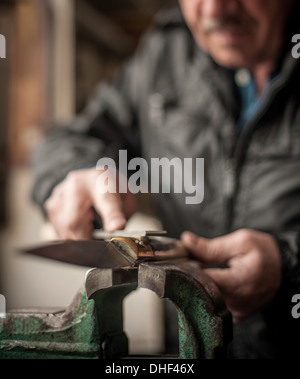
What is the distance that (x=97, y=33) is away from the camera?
2.92 meters

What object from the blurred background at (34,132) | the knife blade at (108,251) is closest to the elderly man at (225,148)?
the knife blade at (108,251)

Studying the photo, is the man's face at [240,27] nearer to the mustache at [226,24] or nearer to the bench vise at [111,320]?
the mustache at [226,24]

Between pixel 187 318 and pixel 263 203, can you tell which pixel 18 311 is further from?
pixel 263 203

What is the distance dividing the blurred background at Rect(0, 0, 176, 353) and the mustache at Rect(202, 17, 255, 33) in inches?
60.1

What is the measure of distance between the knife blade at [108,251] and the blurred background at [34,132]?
5.85ft

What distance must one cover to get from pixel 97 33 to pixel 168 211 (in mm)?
1992

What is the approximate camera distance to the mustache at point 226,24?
1.03 m

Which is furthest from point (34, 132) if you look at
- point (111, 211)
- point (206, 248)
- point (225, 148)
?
point (206, 248)

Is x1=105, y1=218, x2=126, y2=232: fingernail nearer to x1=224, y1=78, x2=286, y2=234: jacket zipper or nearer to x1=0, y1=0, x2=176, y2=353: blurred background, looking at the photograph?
x1=224, y1=78, x2=286, y2=234: jacket zipper

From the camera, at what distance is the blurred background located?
7.91ft

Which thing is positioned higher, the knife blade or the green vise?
the knife blade

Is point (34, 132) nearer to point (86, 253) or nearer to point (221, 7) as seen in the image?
point (221, 7)

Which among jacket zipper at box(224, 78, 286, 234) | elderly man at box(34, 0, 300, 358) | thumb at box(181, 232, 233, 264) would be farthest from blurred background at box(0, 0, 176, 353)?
thumb at box(181, 232, 233, 264)

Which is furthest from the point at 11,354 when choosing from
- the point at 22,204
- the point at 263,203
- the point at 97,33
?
the point at 97,33
